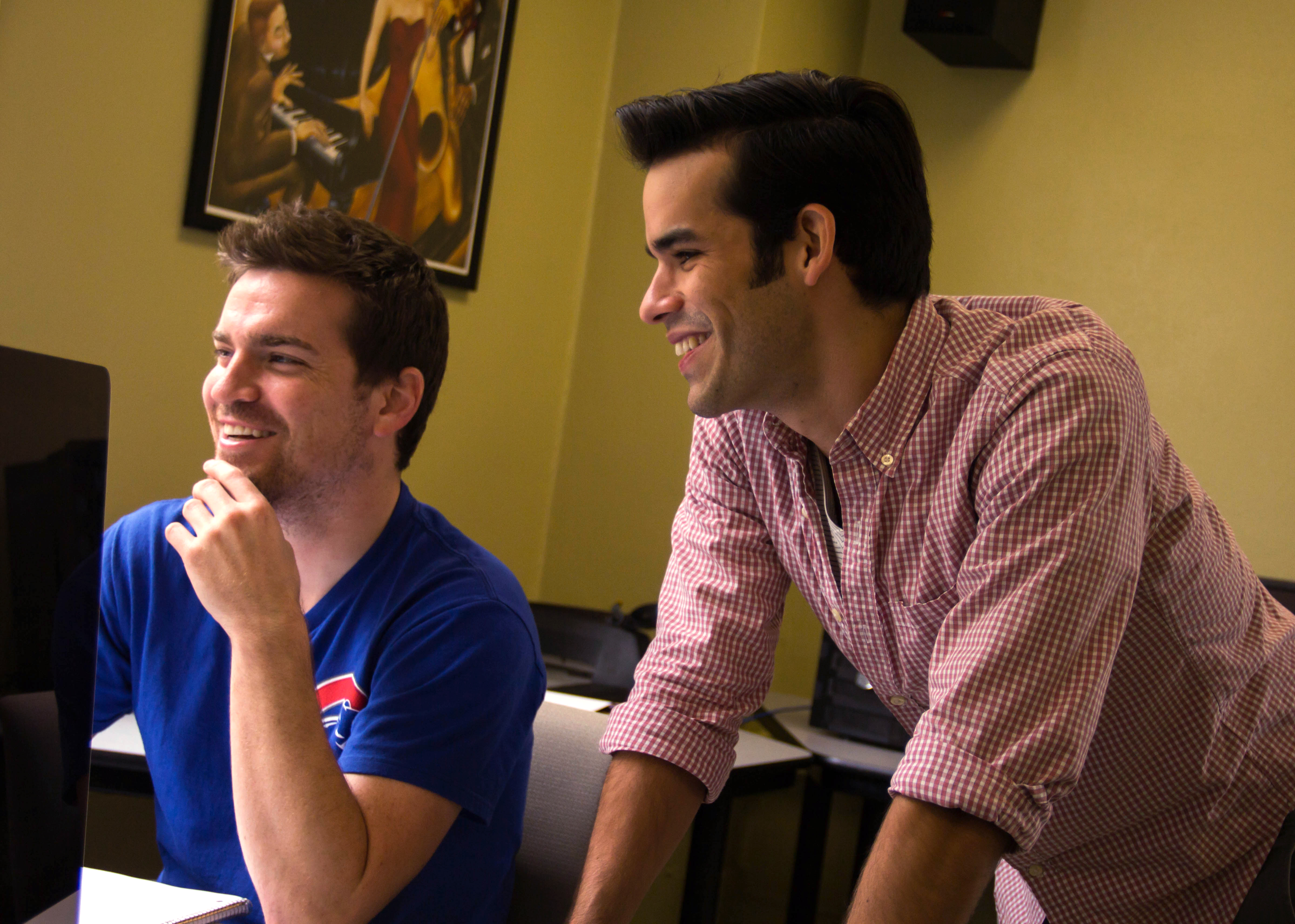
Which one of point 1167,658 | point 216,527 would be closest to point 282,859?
point 216,527

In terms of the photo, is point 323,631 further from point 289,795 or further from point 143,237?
point 143,237

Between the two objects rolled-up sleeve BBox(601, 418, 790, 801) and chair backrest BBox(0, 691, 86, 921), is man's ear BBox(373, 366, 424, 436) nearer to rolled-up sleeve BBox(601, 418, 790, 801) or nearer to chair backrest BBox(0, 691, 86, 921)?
rolled-up sleeve BBox(601, 418, 790, 801)

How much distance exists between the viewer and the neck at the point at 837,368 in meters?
1.20

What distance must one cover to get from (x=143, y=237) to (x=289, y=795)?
1.43 metres

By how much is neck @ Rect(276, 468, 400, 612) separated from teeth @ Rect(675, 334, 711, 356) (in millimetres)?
392

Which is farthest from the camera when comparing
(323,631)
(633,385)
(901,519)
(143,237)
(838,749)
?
(633,385)

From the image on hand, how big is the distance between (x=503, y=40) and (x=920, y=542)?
2.10m

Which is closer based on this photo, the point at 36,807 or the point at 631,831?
the point at 36,807

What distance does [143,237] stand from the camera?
2143mm

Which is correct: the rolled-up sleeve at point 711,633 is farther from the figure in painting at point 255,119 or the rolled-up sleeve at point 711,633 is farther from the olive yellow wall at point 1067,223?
the olive yellow wall at point 1067,223

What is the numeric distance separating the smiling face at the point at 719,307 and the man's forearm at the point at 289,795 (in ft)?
1.52

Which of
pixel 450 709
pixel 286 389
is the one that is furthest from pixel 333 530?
pixel 450 709

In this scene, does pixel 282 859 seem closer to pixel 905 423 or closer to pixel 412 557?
pixel 412 557

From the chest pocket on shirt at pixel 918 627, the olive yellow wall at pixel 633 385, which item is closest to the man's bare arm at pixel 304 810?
the chest pocket on shirt at pixel 918 627
